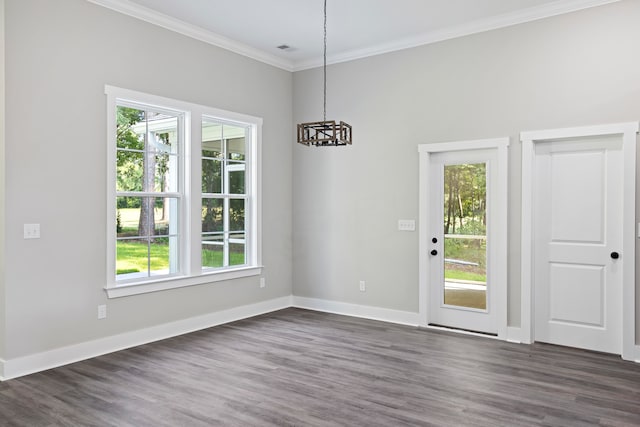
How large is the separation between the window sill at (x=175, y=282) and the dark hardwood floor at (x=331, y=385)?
535mm

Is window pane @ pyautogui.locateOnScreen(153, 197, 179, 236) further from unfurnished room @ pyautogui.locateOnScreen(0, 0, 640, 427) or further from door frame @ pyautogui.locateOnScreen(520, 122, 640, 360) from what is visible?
door frame @ pyautogui.locateOnScreen(520, 122, 640, 360)

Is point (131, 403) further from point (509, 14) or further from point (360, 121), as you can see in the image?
point (509, 14)

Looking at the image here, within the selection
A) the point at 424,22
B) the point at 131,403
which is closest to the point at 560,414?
the point at 131,403

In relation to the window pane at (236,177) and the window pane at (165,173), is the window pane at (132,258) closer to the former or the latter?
the window pane at (165,173)

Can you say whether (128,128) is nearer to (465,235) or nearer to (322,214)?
(322,214)

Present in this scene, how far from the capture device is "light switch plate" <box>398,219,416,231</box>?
5.40 meters

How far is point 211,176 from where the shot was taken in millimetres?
5438

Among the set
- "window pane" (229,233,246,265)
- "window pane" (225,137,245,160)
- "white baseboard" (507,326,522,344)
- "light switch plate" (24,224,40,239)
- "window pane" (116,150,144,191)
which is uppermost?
"window pane" (225,137,245,160)

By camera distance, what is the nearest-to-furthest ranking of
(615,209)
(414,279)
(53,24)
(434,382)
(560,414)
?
(560,414), (434,382), (53,24), (615,209), (414,279)

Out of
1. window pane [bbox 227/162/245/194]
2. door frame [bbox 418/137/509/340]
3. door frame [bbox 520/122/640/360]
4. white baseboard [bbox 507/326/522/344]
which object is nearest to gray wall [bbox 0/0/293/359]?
window pane [bbox 227/162/245/194]

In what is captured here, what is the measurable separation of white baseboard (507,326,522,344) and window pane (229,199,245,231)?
3234 mm

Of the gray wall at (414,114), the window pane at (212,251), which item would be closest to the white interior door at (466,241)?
the gray wall at (414,114)

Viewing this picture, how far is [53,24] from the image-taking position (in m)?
3.92

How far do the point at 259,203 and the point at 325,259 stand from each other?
3.66 ft
